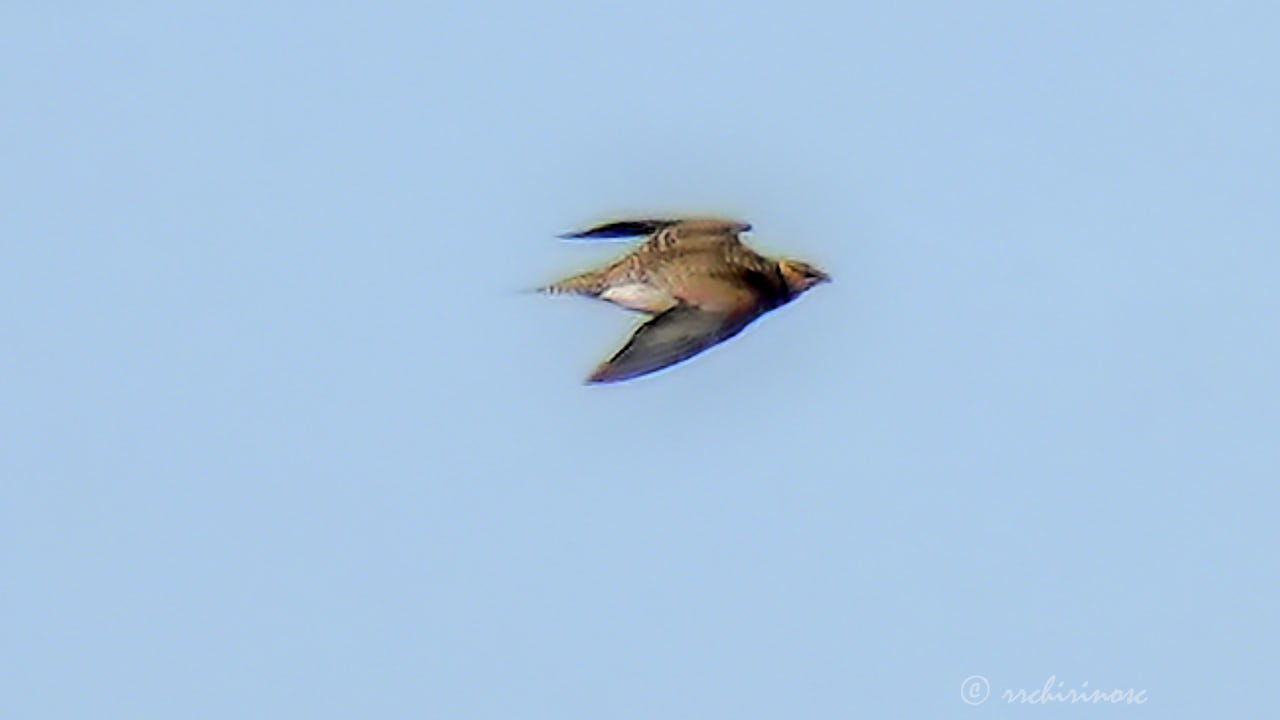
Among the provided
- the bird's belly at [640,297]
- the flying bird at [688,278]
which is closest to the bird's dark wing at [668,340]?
the flying bird at [688,278]

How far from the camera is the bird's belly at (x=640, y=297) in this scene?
58.0 metres

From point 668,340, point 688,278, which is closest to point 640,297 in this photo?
point 688,278

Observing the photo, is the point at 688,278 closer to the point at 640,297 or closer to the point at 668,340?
the point at 640,297

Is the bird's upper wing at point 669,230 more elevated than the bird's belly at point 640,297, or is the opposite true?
the bird's upper wing at point 669,230

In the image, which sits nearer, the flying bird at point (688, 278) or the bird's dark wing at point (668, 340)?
the bird's dark wing at point (668, 340)

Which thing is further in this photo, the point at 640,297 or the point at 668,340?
the point at 640,297

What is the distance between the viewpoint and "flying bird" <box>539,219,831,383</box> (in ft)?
190

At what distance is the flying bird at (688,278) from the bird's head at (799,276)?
34 cm

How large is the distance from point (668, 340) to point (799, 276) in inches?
107

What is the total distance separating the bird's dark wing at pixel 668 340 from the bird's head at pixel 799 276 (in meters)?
1.46

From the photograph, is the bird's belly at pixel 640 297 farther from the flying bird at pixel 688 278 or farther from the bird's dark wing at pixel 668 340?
the bird's dark wing at pixel 668 340

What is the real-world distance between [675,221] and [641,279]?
2.10 feet

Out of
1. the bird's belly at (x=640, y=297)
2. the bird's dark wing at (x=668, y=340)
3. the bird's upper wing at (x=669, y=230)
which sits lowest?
the bird's dark wing at (x=668, y=340)

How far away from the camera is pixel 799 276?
5959 centimetres
